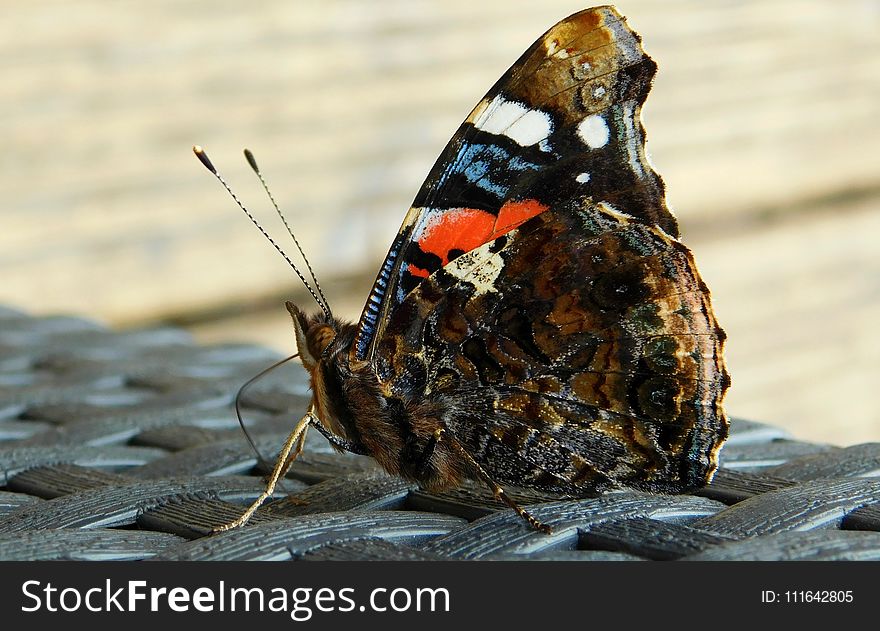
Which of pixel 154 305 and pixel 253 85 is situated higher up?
pixel 253 85

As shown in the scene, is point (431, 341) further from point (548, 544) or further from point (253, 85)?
point (253, 85)

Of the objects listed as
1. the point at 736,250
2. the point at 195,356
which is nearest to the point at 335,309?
the point at 195,356

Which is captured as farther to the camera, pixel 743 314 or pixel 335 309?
pixel 743 314

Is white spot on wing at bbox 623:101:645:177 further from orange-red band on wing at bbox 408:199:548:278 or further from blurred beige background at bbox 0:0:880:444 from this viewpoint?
blurred beige background at bbox 0:0:880:444

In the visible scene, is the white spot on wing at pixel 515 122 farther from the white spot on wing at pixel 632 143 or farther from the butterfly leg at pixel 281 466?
the butterfly leg at pixel 281 466

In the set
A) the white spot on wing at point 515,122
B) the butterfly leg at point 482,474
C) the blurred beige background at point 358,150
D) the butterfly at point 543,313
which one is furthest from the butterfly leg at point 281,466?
the blurred beige background at point 358,150

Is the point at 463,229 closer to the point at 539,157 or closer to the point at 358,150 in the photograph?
the point at 539,157
